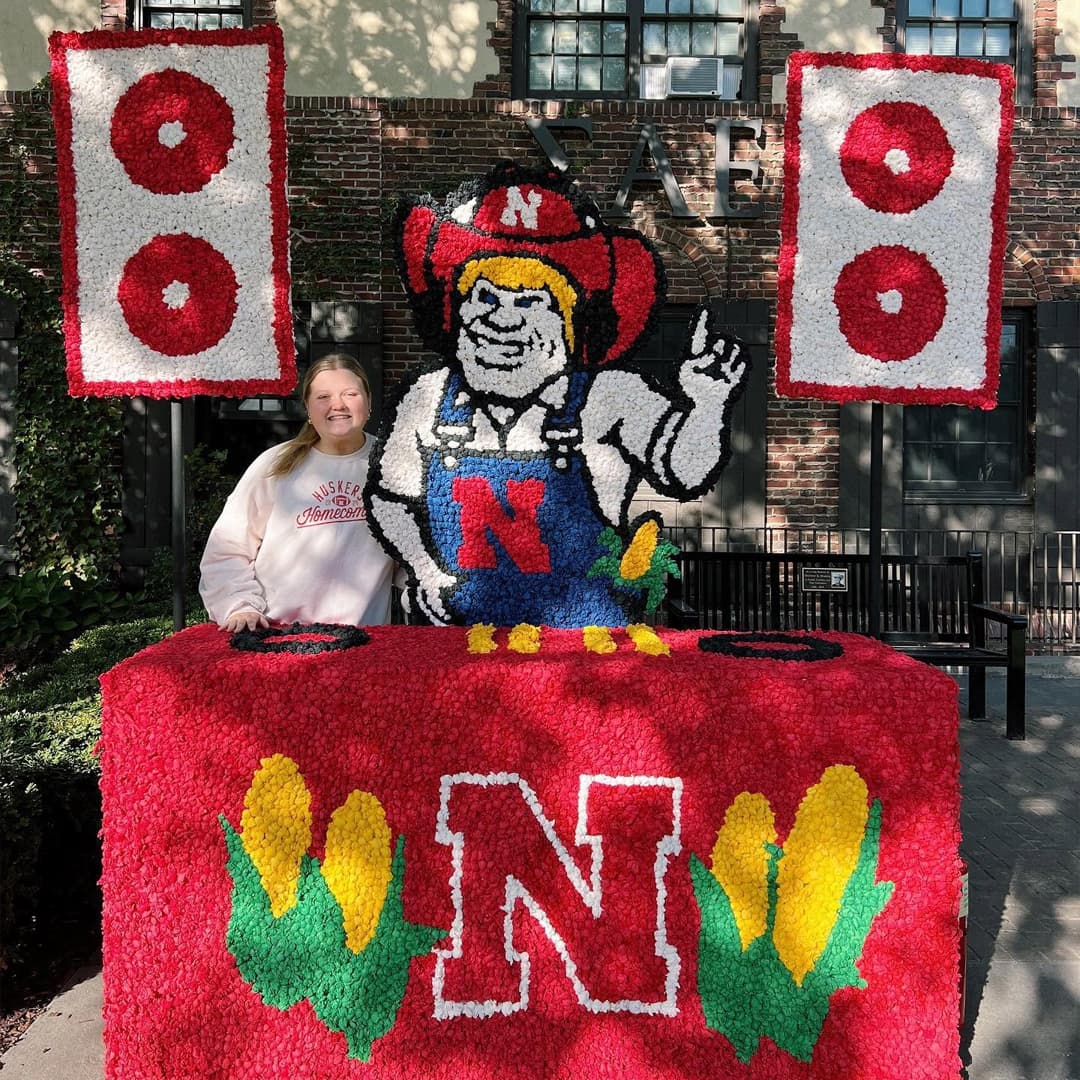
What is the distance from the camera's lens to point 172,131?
290 centimetres

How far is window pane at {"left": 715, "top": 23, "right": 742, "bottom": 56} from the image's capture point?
30.3ft

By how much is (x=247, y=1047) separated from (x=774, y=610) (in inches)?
201

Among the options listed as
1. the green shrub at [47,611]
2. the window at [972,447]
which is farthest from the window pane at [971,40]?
the green shrub at [47,611]

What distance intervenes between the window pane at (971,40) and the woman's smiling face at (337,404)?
29.1 feet

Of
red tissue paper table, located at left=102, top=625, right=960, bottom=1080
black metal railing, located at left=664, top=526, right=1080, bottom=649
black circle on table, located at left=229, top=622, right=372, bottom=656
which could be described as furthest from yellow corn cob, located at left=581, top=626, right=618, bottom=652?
black metal railing, located at left=664, top=526, right=1080, bottom=649

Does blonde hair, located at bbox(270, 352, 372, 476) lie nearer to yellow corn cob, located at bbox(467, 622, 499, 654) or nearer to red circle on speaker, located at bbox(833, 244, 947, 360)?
yellow corn cob, located at bbox(467, 622, 499, 654)

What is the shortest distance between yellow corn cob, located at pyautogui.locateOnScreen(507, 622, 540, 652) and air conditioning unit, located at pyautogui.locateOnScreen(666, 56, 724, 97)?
25.4ft

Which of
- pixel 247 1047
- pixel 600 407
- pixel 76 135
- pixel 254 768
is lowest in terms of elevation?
pixel 247 1047

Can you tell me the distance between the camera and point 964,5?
9289 millimetres

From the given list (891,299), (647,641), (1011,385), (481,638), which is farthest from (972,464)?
(481,638)

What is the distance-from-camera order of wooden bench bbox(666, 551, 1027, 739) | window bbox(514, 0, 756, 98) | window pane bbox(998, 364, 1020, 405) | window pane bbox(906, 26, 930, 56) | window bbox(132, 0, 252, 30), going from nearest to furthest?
1. wooden bench bbox(666, 551, 1027, 739)
2. window bbox(132, 0, 252, 30)
3. window bbox(514, 0, 756, 98)
4. window pane bbox(906, 26, 930, 56)
5. window pane bbox(998, 364, 1020, 405)

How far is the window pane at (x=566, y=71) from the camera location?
927 centimetres

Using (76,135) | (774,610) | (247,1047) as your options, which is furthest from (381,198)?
(247,1047)

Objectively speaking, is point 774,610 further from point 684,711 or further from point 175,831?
point 175,831
